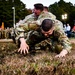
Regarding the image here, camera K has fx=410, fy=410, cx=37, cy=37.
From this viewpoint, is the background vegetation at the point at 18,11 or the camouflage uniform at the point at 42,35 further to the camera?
the background vegetation at the point at 18,11

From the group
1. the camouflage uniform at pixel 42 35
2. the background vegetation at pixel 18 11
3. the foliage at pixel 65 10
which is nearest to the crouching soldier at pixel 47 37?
the camouflage uniform at pixel 42 35

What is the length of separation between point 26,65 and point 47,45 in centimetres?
A: 381

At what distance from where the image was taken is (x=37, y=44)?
26.7 feet

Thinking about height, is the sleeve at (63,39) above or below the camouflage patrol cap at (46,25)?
below

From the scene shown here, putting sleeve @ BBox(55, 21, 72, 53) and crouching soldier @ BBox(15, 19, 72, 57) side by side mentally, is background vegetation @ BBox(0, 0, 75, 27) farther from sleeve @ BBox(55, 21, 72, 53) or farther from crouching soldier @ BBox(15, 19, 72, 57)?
sleeve @ BBox(55, 21, 72, 53)

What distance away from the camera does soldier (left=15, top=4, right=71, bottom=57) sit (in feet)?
20.1

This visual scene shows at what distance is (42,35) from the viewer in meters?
7.03

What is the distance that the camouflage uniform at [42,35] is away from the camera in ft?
21.7

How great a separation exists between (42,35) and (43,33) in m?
0.72

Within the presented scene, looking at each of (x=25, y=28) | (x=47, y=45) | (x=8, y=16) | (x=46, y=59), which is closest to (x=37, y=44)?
(x=47, y=45)

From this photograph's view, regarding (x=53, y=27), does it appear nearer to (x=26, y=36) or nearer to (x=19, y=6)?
(x=26, y=36)

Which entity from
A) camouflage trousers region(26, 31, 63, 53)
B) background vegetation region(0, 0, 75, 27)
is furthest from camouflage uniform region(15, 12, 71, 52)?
background vegetation region(0, 0, 75, 27)

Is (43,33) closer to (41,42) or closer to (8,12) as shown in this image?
(41,42)

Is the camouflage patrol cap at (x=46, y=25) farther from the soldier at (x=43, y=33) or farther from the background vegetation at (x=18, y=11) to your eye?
the background vegetation at (x=18, y=11)
